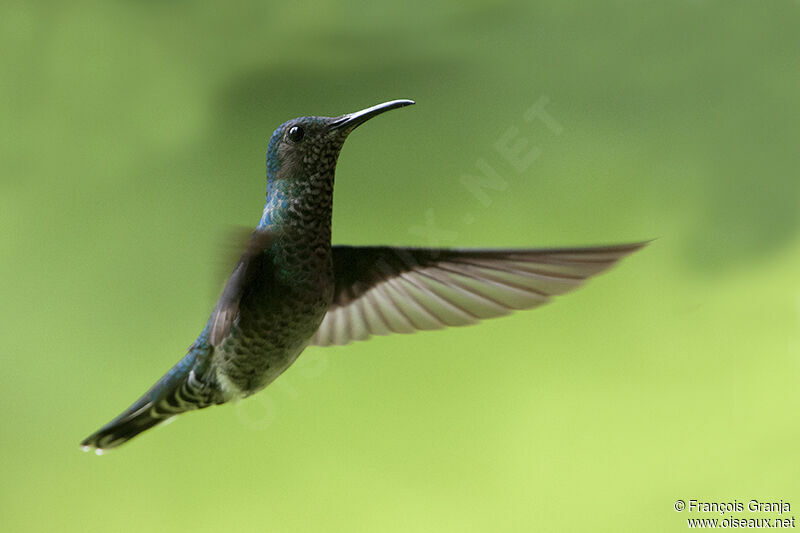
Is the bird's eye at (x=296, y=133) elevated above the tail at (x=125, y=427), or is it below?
above

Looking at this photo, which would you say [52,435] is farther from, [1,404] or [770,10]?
[770,10]

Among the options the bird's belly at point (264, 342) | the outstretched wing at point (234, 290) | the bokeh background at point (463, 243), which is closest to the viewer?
the outstretched wing at point (234, 290)

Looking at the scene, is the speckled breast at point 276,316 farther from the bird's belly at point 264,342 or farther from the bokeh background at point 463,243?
the bokeh background at point 463,243

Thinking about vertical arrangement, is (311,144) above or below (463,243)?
below

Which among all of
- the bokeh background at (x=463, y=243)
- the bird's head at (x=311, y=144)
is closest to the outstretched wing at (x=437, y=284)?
the bird's head at (x=311, y=144)

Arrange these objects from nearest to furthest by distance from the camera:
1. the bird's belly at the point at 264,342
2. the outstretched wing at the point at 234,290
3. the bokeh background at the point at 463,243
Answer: the outstretched wing at the point at 234,290
the bird's belly at the point at 264,342
the bokeh background at the point at 463,243

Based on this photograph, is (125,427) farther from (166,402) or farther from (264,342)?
(264,342)

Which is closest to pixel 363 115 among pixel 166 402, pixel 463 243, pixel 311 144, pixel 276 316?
pixel 311 144
